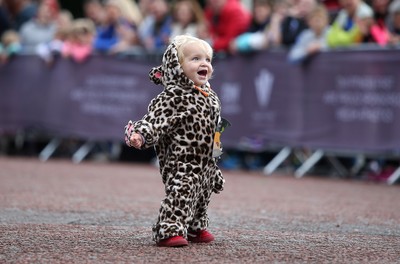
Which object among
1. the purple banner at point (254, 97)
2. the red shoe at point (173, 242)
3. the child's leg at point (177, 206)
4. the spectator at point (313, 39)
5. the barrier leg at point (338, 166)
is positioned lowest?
the red shoe at point (173, 242)

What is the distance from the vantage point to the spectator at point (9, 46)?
56.4 ft

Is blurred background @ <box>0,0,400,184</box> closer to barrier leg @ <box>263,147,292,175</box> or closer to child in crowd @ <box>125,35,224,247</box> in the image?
barrier leg @ <box>263,147,292,175</box>

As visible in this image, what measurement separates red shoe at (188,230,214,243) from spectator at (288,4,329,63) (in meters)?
7.42

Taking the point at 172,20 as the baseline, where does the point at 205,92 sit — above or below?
below

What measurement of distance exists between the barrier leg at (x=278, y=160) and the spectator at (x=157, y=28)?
9.60 ft

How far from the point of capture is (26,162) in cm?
1539

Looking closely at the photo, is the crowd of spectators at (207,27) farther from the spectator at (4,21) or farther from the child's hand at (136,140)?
the child's hand at (136,140)

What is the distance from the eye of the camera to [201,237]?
6031 millimetres

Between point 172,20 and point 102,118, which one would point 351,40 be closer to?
point 172,20

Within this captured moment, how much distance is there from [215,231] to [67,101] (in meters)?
10.0

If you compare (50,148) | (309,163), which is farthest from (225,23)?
(50,148)

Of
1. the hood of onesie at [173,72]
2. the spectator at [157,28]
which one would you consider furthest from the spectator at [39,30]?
the hood of onesie at [173,72]

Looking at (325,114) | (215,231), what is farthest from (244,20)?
(215,231)

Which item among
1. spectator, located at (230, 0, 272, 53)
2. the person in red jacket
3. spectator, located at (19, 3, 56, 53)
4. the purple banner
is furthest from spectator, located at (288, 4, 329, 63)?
spectator, located at (19, 3, 56, 53)
